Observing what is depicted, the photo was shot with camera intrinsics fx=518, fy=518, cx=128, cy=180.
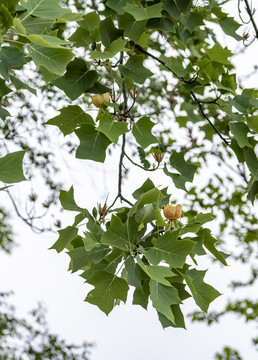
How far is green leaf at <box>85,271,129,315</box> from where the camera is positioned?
3.26 feet

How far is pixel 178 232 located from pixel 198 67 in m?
0.53

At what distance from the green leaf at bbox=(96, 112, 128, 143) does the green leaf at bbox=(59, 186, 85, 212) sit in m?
0.14

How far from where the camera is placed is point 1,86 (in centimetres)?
112

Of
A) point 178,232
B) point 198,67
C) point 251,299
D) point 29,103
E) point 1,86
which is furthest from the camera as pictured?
point 251,299

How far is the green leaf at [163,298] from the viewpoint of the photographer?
92 centimetres

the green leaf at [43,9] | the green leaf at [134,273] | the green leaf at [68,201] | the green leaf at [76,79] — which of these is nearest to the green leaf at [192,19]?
the green leaf at [76,79]

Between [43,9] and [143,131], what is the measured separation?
0.37 m

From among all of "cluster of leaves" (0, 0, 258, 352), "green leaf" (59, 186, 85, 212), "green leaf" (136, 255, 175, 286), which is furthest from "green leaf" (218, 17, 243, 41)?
"green leaf" (136, 255, 175, 286)

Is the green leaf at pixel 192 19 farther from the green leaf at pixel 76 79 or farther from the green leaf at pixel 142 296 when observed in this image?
the green leaf at pixel 142 296

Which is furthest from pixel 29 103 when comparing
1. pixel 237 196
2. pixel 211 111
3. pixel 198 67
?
pixel 198 67

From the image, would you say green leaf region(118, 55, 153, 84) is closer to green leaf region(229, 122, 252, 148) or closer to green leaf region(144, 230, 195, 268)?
green leaf region(229, 122, 252, 148)

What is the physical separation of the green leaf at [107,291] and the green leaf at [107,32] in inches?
20.2

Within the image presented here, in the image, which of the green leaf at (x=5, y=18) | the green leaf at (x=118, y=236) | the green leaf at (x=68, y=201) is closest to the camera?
the green leaf at (x=5, y=18)

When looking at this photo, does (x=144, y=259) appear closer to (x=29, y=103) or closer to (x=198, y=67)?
(x=198, y=67)
